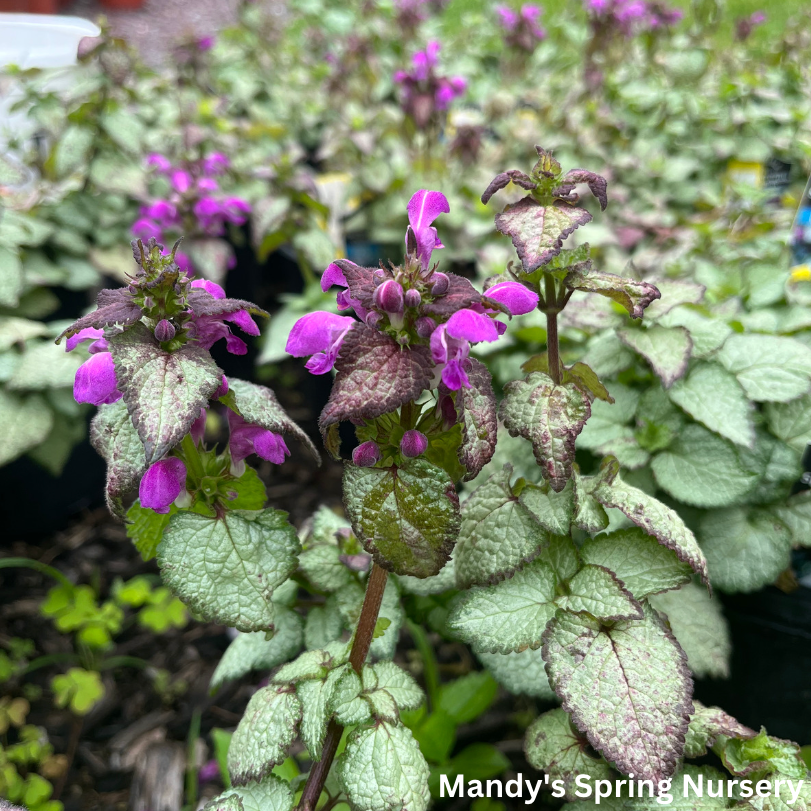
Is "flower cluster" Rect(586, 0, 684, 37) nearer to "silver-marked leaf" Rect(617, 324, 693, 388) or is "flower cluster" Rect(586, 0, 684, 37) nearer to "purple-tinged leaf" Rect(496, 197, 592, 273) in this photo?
"silver-marked leaf" Rect(617, 324, 693, 388)

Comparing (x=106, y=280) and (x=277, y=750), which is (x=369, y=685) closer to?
(x=277, y=750)

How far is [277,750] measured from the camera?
0.71 m

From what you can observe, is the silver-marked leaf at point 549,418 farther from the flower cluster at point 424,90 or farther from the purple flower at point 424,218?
the flower cluster at point 424,90

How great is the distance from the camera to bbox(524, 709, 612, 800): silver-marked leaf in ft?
2.53

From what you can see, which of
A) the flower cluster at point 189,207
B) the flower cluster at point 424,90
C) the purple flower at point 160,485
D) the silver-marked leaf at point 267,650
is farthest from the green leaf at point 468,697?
the flower cluster at point 424,90

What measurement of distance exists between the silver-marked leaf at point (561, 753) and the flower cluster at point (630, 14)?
293 centimetres

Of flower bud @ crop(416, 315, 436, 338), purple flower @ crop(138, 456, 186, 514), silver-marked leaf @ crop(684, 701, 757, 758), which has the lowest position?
silver-marked leaf @ crop(684, 701, 757, 758)

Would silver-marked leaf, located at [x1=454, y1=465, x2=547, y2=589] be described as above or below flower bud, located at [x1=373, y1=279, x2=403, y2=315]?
below

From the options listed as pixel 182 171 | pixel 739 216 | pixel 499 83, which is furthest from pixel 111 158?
pixel 499 83

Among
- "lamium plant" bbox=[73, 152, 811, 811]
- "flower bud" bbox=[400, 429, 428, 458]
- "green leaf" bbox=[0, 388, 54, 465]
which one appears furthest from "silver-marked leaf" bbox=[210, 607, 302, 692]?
"green leaf" bbox=[0, 388, 54, 465]

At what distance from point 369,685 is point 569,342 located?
816 millimetres

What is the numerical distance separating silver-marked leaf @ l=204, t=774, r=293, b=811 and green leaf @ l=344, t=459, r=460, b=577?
29cm

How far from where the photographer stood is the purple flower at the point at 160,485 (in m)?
0.71

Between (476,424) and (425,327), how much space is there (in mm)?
104
